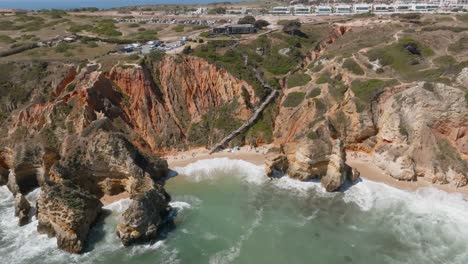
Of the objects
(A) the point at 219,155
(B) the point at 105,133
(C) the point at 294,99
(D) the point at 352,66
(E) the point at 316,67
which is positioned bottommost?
(A) the point at 219,155

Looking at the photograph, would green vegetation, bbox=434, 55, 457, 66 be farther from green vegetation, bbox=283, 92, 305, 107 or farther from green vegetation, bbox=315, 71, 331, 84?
green vegetation, bbox=283, 92, 305, 107

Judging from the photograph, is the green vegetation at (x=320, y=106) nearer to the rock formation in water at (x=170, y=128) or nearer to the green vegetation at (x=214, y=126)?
the rock formation in water at (x=170, y=128)

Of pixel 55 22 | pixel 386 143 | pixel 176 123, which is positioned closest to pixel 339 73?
pixel 386 143

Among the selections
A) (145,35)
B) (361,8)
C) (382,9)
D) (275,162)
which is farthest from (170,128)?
(382,9)

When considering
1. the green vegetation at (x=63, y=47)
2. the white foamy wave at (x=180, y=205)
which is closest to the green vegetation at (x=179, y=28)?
the green vegetation at (x=63, y=47)

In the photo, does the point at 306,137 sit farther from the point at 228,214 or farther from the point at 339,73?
the point at 339,73

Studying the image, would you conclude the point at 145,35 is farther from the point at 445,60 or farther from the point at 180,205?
the point at 445,60
